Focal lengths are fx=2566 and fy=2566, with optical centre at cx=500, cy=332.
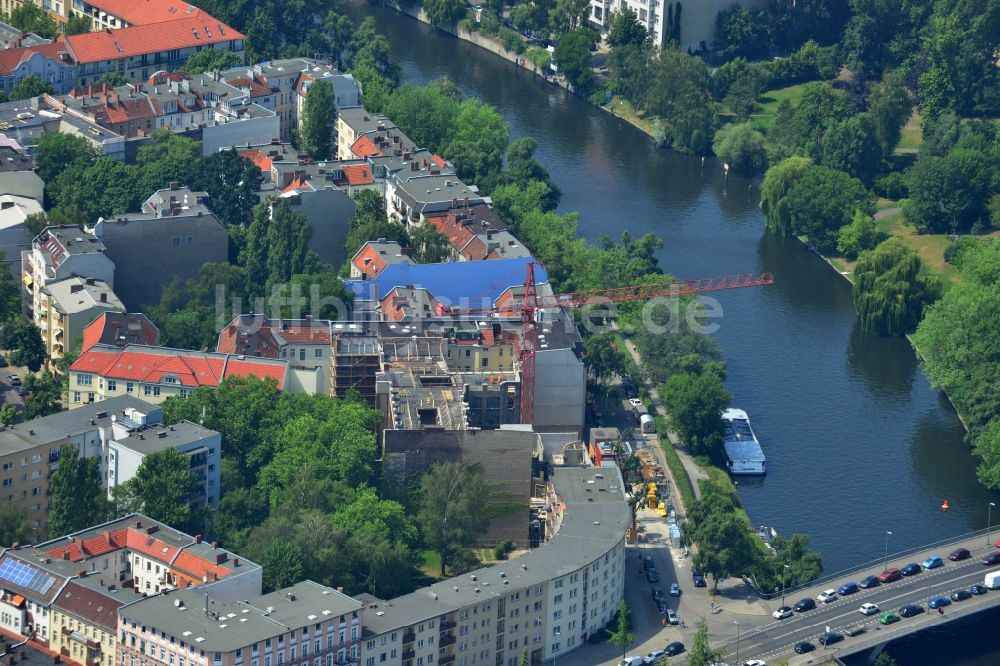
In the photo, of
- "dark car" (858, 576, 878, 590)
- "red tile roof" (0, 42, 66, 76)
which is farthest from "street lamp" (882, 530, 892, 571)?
"red tile roof" (0, 42, 66, 76)

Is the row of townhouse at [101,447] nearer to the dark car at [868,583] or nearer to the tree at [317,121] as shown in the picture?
the dark car at [868,583]

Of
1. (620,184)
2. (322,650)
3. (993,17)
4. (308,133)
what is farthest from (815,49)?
(322,650)

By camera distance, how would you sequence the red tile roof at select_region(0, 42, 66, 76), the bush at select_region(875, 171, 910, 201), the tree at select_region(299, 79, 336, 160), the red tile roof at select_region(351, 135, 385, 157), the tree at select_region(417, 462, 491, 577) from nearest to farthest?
the tree at select_region(417, 462, 491, 577)
the red tile roof at select_region(351, 135, 385, 157)
the tree at select_region(299, 79, 336, 160)
the red tile roof at select_region(0, 42, 66, 76)
the bush at select_region(875, 171, 910, 201)

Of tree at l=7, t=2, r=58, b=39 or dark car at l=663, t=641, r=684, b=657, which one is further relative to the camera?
tree at l=7, t=2, r=58, b=39

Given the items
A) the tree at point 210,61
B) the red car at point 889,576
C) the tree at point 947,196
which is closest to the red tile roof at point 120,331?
the red car at point 889,576

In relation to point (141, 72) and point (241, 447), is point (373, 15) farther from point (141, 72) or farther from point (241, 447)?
point (241, 447)

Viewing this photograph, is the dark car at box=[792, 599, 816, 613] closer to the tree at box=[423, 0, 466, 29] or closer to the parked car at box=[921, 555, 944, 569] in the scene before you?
the parked car at box=[921, 555, 944, 569]
